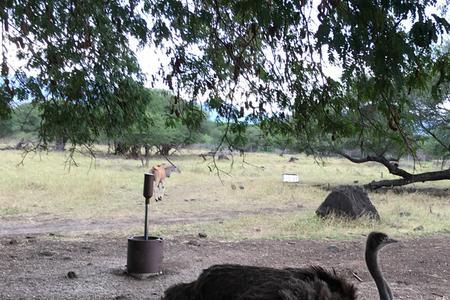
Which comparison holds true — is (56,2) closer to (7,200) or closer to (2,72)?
(2,72)

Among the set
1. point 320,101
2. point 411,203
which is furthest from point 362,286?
point 411,203

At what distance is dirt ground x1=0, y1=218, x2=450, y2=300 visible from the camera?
264 inches

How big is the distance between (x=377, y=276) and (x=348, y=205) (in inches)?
325

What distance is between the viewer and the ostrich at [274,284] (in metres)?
3.44

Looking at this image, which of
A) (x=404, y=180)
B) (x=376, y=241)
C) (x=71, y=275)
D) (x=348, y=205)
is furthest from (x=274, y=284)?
(x=404, y=180)

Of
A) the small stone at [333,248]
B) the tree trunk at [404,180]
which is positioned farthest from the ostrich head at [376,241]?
the tree trunk at [404,180]

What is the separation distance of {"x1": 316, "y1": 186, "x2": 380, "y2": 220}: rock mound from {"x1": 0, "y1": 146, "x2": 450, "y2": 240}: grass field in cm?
24

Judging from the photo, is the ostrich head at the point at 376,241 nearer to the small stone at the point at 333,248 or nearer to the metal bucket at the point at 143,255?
the metal bucket at the point at 143,255

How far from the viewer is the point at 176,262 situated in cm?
820

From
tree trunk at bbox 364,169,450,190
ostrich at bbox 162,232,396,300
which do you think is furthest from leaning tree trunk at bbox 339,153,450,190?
ostrich at bbox 162,232,396,300

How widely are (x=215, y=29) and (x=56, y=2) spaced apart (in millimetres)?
1805

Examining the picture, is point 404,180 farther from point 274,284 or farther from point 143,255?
point 274,284

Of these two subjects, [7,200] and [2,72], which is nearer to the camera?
[2,72]

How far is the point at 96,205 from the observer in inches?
633
